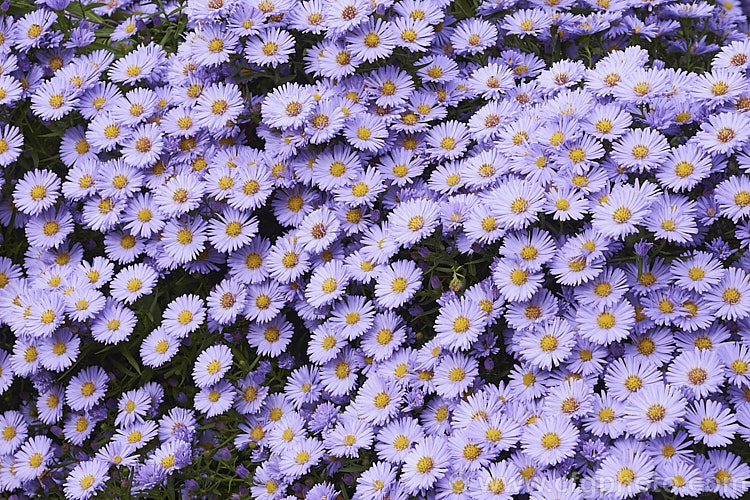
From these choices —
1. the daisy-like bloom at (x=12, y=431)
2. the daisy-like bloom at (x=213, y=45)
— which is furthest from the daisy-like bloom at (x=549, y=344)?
the daisy-like bloom at (x=12, y=431)

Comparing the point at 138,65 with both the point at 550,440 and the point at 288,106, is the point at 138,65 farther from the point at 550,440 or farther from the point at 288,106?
the point at 550,440

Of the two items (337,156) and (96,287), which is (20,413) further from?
(337,156)

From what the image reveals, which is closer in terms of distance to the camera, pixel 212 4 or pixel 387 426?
pixel 387 426

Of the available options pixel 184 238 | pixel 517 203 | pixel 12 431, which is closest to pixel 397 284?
pixel 517 203

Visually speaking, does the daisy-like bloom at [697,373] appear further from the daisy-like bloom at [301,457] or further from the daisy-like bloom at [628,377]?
the daisy-like bloom at [301,457]

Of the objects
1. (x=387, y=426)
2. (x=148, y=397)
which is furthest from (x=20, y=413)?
(x=387, y=426)

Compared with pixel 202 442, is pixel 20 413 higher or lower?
higher

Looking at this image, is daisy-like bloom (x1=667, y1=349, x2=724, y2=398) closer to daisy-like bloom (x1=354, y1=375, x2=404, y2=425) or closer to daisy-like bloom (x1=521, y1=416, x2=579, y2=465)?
daisy-like bloom (x1=521, y1=416, x2=579, y2=465)
